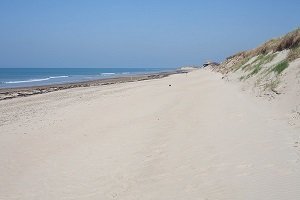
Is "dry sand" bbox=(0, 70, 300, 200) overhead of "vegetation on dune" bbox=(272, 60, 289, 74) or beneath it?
beneath

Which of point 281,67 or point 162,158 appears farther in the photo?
point 281,67

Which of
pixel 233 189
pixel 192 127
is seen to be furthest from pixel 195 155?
pixel 192 127

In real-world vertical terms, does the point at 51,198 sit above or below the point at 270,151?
below

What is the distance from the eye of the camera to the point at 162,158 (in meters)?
8.38

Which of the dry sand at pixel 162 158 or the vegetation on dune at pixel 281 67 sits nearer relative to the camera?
the dry sand at pixel 162 158

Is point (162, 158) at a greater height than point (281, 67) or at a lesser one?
lesser

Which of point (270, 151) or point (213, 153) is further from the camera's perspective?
point (213, 153)

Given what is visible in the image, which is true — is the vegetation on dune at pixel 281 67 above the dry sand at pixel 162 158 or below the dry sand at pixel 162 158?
above

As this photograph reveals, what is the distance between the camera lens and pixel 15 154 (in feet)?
33.2

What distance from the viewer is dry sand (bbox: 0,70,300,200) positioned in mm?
6305

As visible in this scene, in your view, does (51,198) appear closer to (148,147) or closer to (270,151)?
(148,147)

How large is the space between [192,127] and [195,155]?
10.3ft

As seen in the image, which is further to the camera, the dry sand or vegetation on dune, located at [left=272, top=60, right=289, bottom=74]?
vegetation on dune, located at [left=272, top=60, right=289, bottom=74]

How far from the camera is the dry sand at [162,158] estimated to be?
6305 millimetres
